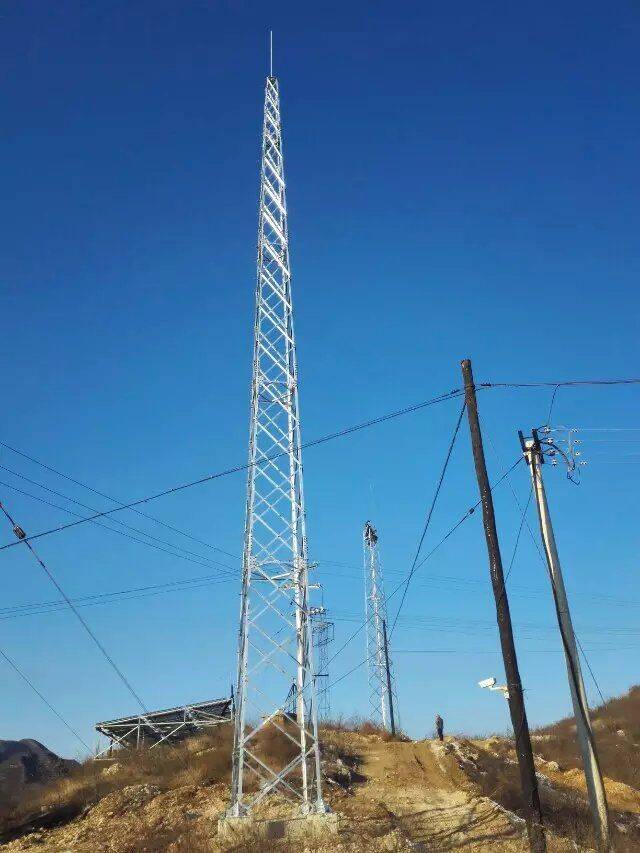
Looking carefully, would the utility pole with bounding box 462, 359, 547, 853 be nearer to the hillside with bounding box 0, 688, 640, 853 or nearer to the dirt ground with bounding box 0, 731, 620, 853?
the hillside with bounding box 0, 688, 640, 853

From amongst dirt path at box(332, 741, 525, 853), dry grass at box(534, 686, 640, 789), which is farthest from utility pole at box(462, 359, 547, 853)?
dry grass at box(534, 686, 640, 789)

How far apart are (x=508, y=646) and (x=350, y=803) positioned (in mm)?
8254

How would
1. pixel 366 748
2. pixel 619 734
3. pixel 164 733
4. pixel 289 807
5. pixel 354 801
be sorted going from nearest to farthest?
1. pixel 289 807
2. pixel 354 801
3. pixel 366 748
4. pixel 164 733
5. pixel 619 734

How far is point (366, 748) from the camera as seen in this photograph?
98.0 ft

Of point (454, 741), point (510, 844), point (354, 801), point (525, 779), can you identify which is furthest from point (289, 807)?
point (454, 741)

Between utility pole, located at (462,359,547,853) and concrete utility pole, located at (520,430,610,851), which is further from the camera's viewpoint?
concrete utility pole, located at (520,430,610,851)

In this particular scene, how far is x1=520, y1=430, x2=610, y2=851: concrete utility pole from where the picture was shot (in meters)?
17.4

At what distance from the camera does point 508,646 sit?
1645cm

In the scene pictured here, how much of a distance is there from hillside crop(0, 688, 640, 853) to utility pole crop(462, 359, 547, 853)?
289 centimetres

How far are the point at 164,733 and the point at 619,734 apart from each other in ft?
109

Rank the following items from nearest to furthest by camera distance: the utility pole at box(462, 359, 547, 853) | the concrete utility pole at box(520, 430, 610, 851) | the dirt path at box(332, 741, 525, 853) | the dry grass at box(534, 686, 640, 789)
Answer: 1. the utility pole at box(462, 359, 547, 853)
2. the concrete utility pole at box(520, 430, 610, 851)
3. the dirt path at box(332, 741, 525, 853)
4. the dry grass at box(534, 686, 640, 789)

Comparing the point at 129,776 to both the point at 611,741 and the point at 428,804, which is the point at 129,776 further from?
the point at 611,741

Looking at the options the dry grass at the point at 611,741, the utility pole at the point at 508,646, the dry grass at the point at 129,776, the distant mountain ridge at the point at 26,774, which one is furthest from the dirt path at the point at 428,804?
the distant mountain ridge at the point at 26,774

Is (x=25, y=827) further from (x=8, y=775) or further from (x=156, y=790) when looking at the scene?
(x=8, y=775)
